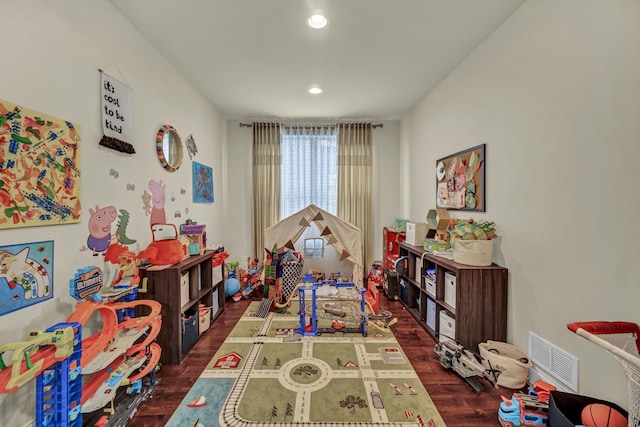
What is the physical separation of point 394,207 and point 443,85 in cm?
212

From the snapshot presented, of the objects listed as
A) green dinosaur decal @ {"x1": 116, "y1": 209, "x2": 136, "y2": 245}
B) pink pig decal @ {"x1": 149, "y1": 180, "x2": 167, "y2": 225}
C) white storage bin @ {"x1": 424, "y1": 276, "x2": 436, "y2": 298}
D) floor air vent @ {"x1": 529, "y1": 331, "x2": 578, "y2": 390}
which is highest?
pink pig decal @ {"x1": 149, "y1": 180, "x2": 167, "y2": 225}

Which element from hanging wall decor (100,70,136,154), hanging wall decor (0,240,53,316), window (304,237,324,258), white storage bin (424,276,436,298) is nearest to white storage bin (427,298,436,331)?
white storage bin (424,276,436,298)

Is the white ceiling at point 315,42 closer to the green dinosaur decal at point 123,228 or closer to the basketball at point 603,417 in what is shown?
the green dinosaur decal at point 123,228

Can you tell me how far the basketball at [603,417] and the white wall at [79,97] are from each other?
2.88 meters

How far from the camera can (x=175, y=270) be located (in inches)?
87.3

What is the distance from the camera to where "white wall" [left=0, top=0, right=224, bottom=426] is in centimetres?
139

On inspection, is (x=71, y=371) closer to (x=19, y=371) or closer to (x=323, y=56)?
(x=19, y=371)

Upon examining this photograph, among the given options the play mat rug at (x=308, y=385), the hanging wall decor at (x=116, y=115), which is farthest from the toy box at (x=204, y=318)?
the hanging wall decor at (x=116, y=115)

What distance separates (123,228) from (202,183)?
1591 mm

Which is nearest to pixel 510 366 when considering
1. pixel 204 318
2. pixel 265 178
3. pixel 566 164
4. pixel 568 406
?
pixel 568 406

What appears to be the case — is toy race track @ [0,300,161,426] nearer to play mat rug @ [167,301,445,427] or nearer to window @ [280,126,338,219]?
play mat rug @ [167,301,445,427]

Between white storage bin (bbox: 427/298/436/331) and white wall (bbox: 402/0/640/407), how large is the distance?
0.68 metres

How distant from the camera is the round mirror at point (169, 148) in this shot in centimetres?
265

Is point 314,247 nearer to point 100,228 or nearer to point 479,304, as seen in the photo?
point 479,304
